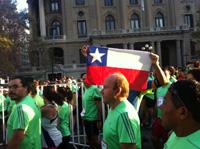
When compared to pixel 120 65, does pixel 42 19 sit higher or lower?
higher

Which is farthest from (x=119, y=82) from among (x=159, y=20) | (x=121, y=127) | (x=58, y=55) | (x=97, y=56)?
(x=159, y=20)

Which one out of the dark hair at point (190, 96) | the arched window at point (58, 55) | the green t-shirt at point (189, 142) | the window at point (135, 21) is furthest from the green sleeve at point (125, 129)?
the window at point (135, 21)

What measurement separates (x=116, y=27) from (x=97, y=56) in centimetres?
7064

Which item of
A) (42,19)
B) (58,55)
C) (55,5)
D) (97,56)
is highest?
(55,5)

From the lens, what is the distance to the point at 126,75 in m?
7.00

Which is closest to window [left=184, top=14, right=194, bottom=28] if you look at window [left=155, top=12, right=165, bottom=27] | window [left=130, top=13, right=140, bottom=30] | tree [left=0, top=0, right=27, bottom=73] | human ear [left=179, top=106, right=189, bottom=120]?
window [left=155, top=12, right=165, bottom=27]

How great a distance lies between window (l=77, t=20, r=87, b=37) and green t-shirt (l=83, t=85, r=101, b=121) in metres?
67.4

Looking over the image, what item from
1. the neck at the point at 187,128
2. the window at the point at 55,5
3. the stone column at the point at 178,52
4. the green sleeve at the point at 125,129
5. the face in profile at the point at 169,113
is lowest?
the green sleeve at the point at 125,129

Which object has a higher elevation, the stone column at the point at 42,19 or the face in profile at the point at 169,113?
the stone column at the point at 42,19

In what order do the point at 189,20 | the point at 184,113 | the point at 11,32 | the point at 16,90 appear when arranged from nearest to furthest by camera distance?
the point at 184,113, the point at 16,90, the point at 11,32, the point at 189,20

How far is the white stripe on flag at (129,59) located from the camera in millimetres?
6746

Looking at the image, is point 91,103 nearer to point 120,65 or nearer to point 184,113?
point 120,65

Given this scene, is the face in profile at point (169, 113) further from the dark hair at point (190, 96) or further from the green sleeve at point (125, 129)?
the green sleeve at point (125, 129)

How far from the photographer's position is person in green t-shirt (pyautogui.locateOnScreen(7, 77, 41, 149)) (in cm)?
536
